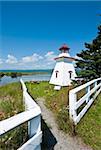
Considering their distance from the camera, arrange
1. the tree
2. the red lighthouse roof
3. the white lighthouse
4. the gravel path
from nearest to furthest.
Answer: the gravel path
the tree
the white lighthouse
the red lighthouse roof

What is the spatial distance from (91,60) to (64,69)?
98.4 inches

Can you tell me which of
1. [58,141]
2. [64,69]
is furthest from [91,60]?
[58,141]

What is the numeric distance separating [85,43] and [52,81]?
4.63 metres

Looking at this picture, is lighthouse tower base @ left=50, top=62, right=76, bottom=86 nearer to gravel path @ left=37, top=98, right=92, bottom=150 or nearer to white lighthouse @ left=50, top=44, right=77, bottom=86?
white lighthouse @ left=50, top=44, right=77, bottom=86

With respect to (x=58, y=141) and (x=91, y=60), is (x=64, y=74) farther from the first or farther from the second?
(x=58, y=141)

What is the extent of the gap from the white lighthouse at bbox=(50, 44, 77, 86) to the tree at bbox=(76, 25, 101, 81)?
1291 mm

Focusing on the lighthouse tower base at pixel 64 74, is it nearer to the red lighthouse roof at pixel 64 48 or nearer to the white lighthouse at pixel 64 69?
the white lighthouse at pixel 64 69

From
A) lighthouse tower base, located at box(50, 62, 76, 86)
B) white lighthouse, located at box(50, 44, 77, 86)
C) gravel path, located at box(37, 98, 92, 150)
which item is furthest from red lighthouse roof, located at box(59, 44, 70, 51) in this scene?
gravel path, located at box(37, 98, 92, 150)

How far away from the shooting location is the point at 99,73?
17516 mm

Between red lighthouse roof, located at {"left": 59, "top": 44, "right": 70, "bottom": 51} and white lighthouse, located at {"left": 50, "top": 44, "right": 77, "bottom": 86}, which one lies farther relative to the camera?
red lighthouse roof, located at {"left": 59, "top": 44, "right": 70, "bottom": 51}

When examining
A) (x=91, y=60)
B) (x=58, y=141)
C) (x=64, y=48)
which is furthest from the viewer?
(x=64, y=48)

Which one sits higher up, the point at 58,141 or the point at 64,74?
the point at 64,74

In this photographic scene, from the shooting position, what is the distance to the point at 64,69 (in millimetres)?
18875

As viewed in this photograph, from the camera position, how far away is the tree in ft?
56.8
